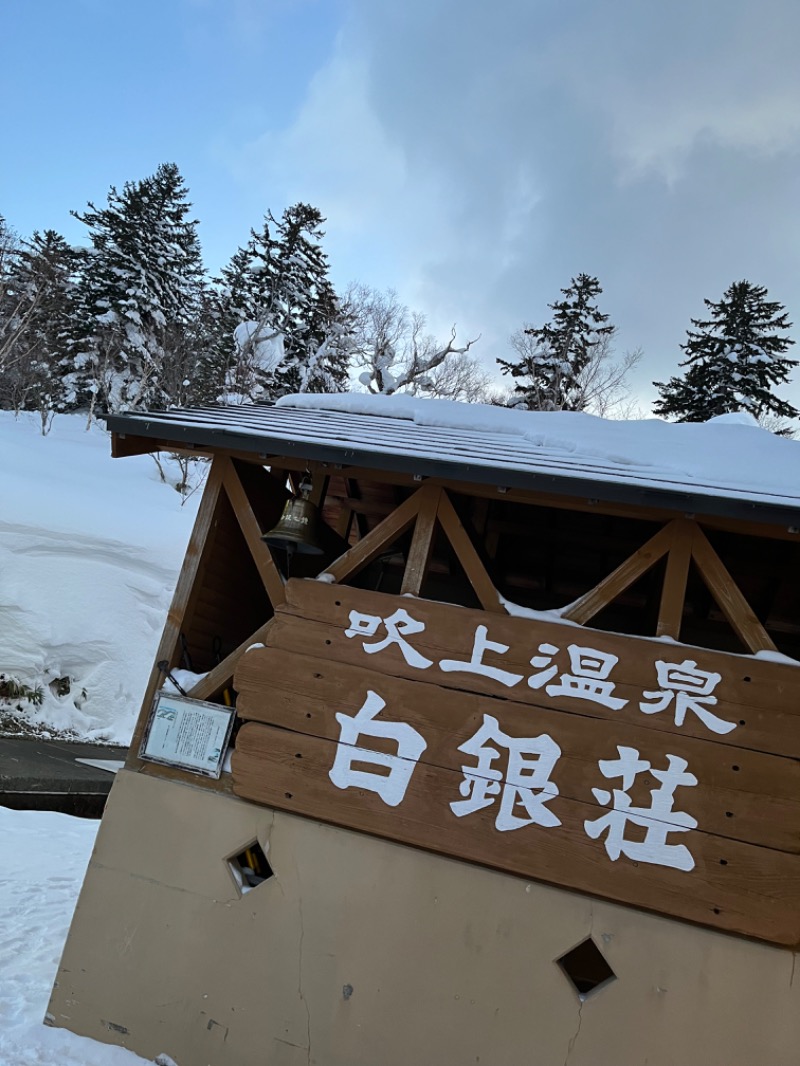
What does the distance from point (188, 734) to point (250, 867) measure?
989 mm

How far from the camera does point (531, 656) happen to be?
4.12m

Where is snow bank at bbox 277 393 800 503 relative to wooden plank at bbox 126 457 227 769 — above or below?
above

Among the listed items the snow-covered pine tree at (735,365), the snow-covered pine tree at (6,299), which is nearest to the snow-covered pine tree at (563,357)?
the snow-covered pine tree at (735,365)

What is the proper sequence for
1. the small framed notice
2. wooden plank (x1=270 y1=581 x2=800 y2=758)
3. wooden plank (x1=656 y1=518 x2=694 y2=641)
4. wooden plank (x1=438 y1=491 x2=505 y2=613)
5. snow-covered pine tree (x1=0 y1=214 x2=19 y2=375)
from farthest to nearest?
snow-covered pine tree (x1=0 y1=214 x2=19 y2=375), the small framed notice, wooden plank (x1=438 y1=491 x2=505 y2=613), wooden plank (x1=656 y1=518 x2=694 y2=641), wooden plank (x1=270 y1=581 x2=800 y2=758)

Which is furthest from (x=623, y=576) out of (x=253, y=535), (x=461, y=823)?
(x=253, y=535)

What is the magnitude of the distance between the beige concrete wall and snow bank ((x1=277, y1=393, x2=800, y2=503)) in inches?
102

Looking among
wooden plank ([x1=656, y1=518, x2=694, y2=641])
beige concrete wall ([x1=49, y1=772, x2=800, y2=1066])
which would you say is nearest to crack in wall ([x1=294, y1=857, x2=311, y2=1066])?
beige concrete wall ([x1=49, y1=772, x2=800, y2=1066])

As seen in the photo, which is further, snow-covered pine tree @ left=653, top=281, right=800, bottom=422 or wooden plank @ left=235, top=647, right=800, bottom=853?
snow-covered pine tree @ left=653, top=281, right=800, bottom=422

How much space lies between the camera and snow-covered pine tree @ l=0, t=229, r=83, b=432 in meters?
26.0

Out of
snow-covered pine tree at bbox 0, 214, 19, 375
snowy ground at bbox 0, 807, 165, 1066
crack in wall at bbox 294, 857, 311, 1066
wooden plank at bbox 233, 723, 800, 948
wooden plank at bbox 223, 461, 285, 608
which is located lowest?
snowy ground at bbox 0, 807, 165, 1066

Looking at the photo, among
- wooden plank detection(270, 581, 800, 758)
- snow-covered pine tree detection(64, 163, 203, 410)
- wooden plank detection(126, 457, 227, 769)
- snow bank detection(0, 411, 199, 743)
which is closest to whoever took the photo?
wooden plank detection(270, 581, 800, 758)

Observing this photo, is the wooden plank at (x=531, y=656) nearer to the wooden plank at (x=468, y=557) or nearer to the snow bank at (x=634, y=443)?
the wooden plank at (x=468, y=557)

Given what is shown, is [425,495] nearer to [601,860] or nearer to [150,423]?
[150,423]

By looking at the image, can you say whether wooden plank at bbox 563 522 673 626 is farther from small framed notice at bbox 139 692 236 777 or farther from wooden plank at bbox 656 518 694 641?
small framed notice at bbox 139 692 236 777
